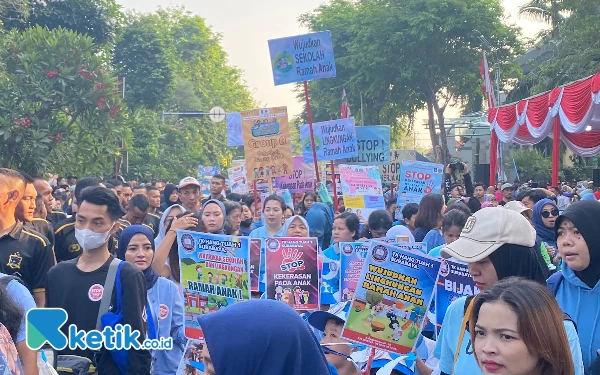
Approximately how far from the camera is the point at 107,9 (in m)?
29.0

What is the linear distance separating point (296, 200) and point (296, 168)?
3.11 feet

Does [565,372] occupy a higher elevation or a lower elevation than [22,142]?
lower

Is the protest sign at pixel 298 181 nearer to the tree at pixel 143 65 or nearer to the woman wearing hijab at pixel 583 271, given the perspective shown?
the woman wearing hijab at pixel 583 271

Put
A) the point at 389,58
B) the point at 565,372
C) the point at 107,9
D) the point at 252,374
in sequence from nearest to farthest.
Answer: the point at 252,374 → the point at 565,372 → the point at 107,9 → the point at 389,58

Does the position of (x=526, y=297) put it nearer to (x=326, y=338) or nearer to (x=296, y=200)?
(x=326, y=338)

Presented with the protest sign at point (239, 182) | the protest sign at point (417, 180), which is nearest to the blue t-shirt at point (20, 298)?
the protest sign at point (417, 180)

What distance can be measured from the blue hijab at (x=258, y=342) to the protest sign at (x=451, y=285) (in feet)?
9.00

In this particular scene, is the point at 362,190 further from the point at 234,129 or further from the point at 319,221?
the point at 234,129

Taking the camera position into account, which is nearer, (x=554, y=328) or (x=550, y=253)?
(x=554, y=328)

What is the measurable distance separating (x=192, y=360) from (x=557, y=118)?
42.4ft

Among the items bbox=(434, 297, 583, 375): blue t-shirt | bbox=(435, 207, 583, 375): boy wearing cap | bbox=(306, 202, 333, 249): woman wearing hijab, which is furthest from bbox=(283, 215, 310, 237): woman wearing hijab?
bbox=(435, 207, 583, 375): boy wearing cap

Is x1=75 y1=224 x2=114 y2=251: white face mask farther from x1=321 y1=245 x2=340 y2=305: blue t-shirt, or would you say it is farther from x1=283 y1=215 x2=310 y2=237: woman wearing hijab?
x1=283 y1=215 x2=310 y2=237: woman wearing hijab

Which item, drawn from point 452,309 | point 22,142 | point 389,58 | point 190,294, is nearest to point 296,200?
point 22,142

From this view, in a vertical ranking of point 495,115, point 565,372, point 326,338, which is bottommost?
point 326,338
